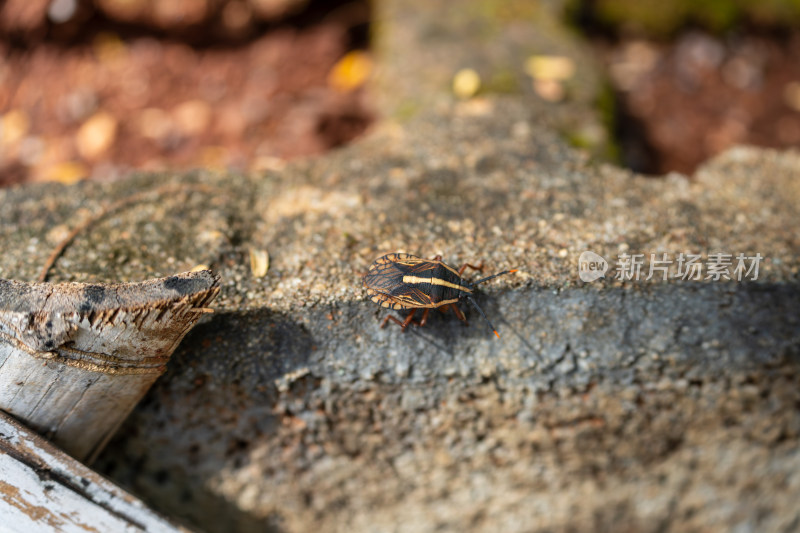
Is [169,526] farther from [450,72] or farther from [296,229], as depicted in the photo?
[450,72]

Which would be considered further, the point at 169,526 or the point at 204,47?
the point at 204,47

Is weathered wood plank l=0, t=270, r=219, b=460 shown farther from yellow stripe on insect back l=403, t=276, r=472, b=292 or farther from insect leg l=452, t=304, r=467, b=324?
insect leg l=452, t=304, r=467, b=324

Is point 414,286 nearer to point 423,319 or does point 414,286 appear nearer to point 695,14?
point 423,319

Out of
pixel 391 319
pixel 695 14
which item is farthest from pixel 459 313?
pixel 695 14

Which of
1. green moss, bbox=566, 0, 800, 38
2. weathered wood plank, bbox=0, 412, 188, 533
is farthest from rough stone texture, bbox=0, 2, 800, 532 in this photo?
green moss, bbox=566, 0, 800, 38

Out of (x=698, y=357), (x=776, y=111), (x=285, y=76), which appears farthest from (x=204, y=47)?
(x=776, y=111)

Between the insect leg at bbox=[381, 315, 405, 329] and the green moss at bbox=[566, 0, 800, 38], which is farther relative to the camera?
the green moss at bbox=[566, 0, 800, 38]

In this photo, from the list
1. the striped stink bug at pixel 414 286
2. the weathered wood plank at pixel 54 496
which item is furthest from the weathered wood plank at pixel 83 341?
the striped stink bug at pixel 414 286
